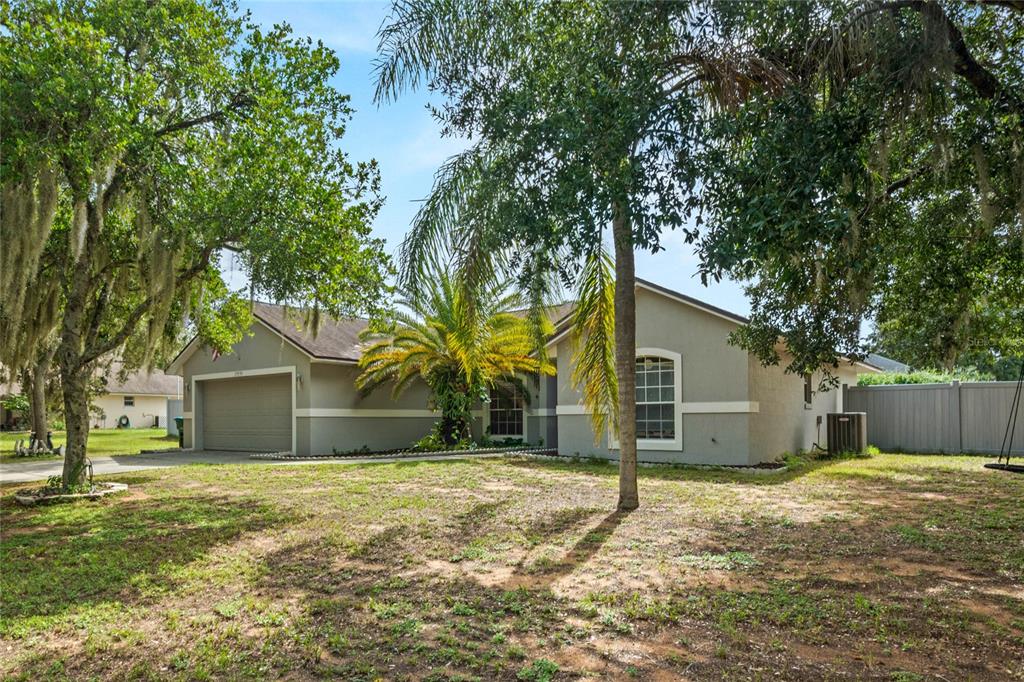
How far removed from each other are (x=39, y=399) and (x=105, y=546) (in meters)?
13.9

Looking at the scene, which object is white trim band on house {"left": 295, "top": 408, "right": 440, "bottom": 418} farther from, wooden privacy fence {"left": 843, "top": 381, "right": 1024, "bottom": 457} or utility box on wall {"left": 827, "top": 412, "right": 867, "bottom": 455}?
wooden privacy fence {"left": 843, "top": 381, "right": 1024, "bottom": 457}

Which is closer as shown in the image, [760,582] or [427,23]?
[760,582]

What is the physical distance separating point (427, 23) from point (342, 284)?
3.99 metres

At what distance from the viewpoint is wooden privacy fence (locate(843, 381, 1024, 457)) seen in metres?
16.9

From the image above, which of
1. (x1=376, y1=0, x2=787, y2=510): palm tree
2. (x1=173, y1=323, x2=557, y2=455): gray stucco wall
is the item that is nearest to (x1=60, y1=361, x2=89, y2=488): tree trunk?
(x1=376, y1=0, x2=787, y2=510): palm tree

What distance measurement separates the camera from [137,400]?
41.0 meters

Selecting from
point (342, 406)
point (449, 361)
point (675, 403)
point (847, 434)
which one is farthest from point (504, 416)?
point (847, 434)

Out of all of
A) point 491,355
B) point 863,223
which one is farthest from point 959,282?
point 491,355

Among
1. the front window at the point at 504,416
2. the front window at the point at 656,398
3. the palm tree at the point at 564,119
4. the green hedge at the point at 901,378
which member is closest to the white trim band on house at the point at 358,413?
the front window at the point at 504,416

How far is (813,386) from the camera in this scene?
17219mm

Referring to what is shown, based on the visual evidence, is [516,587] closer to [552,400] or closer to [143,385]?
[552,400]

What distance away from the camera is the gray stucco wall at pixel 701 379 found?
13055 millimetres

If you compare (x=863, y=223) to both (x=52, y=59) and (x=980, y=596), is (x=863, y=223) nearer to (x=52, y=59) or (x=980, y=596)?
(x=980, y=596)

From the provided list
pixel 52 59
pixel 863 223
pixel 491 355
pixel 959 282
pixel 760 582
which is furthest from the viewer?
pixel 491 355
